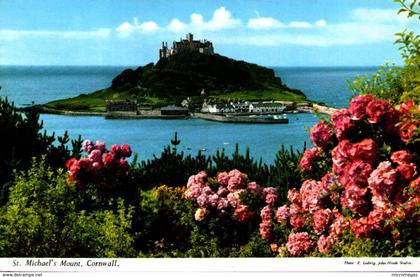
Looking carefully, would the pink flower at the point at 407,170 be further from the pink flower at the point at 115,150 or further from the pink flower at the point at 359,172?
the pink flower at the point at 115,150

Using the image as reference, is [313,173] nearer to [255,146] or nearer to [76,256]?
[255,146]

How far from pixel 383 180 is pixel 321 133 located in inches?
34.5

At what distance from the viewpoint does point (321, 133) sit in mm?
6207

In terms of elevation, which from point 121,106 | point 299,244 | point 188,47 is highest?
point 188,47

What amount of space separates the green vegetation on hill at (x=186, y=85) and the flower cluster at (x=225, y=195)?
2554 mm

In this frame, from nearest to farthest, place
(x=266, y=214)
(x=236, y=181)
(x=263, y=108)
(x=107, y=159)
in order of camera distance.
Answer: (x=266, y=214), (x=236, y=181), (x=107, y=159), (x=263, y=108)

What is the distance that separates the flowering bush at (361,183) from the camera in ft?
18.3

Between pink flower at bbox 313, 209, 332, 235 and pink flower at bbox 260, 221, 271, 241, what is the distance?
0.53 metres

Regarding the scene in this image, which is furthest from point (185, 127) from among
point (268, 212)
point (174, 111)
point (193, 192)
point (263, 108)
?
point (268, 212)

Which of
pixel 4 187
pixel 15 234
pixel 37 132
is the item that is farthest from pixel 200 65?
pixel 15 234

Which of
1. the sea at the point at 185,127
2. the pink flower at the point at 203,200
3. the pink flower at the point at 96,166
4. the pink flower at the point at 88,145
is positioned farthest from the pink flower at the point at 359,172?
the pink flower at the point at 88,145

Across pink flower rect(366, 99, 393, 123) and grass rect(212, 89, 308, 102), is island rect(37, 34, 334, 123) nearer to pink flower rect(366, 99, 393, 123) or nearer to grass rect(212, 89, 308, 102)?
grass rect(212, 89, 308, 102)

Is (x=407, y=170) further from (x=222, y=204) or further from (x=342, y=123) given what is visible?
(x=222, y=204)

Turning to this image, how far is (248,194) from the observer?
681 cm
